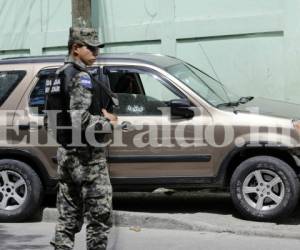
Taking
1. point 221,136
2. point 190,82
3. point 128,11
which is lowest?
point 221,136

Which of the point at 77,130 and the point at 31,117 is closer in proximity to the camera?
the point at 77,130

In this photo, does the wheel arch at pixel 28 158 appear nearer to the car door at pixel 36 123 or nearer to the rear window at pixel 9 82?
the car door at pixel 36 123

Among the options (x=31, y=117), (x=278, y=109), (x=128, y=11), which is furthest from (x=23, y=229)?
(x=128, y=11)

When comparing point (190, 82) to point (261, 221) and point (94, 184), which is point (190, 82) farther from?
point (94, 184)

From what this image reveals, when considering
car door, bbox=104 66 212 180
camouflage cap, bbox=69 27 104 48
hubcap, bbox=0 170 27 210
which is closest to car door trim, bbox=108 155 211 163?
car door, bbox=104 66 212 180

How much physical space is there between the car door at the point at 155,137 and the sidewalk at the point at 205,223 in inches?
17.9

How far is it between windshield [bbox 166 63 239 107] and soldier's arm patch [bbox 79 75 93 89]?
252cm

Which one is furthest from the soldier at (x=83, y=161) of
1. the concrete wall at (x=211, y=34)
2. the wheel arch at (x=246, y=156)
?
the concrete wall at (x=211, y=34)

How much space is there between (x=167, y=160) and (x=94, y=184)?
223 cm

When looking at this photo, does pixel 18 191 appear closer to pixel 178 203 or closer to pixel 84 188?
pixel 178 203

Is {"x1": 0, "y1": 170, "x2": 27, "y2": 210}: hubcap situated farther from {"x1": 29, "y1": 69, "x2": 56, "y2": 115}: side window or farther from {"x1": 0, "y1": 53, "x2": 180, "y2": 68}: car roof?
{"x1": 0, "y1": 53, "x2": 180, "y2": 68}: car roof

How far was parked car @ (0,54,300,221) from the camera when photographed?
23.1ft

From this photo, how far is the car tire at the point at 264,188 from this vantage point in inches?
274

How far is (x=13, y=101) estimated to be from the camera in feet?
25.2
